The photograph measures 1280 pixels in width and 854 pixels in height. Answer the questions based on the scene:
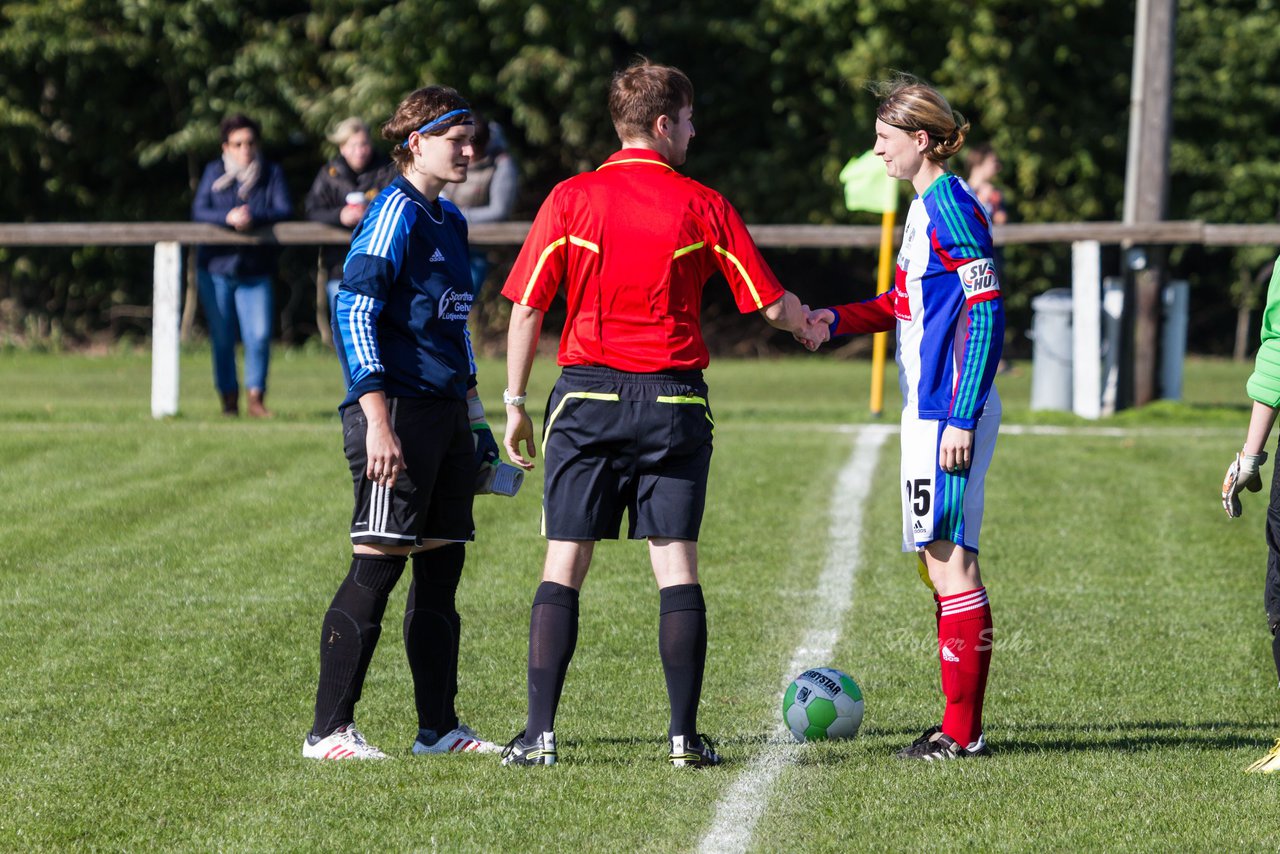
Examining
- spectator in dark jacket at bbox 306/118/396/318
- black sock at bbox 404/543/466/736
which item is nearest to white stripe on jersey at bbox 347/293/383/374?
black sock at bbox 404/543/466/736

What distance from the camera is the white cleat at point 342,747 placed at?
17.6ft

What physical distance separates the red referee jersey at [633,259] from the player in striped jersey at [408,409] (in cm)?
32

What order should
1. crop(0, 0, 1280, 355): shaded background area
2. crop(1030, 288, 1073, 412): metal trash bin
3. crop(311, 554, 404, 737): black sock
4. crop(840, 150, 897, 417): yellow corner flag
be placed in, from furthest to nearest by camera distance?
1. crop(0, 0, 1280, 355): shaded background area
2. crop(1030, 288, 1073, 412): metal trash bin
3. crop(840, 150, 897, 417): yellow corner flag
4. crop(311, 554, 404, 737): black sock

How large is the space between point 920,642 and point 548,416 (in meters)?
2.47

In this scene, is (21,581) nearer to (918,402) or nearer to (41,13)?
(918,402)

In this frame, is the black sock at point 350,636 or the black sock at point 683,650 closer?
the black sock at point 683,650

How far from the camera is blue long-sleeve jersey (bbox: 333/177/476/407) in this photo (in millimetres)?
5219

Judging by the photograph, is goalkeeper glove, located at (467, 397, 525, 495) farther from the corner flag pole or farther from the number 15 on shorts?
the corner flag pole

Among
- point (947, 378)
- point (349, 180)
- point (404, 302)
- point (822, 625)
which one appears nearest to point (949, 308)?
point (947, 378)

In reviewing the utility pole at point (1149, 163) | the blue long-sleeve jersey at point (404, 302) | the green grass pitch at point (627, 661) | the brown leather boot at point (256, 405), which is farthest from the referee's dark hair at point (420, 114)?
the utility pole at point (1149, 163)

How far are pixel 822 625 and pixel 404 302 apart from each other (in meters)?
2.78

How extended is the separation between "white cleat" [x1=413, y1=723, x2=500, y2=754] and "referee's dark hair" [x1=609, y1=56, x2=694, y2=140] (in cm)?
184

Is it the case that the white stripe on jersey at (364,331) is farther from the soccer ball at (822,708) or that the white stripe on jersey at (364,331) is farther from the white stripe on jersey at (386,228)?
the soccer ball at (822,708)

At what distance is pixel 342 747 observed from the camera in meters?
5.37
